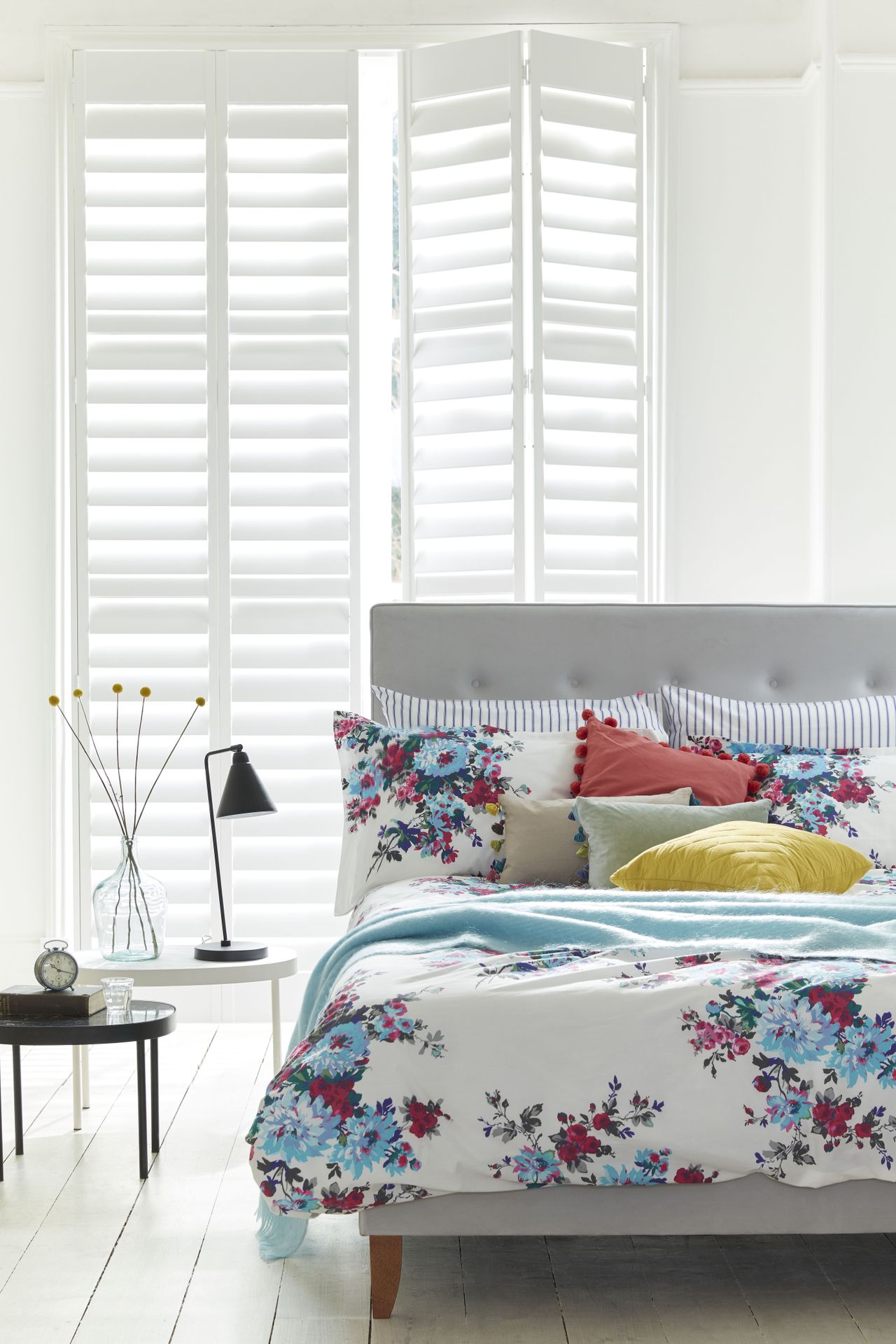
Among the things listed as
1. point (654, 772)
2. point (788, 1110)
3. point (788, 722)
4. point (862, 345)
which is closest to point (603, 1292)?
point (788, 1110)

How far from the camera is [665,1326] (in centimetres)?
190

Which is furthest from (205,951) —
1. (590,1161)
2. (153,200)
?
(153,200)

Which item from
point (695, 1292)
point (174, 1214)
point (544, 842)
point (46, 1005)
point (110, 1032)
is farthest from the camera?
point (544, 842)

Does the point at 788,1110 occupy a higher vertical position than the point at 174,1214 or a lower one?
higher

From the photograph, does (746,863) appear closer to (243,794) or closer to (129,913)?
(243,794)

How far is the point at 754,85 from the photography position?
3.86 metres

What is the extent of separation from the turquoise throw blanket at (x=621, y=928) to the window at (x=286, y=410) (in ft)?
4.97

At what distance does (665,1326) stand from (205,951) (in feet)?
4.57

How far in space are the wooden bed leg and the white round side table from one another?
3.15ft

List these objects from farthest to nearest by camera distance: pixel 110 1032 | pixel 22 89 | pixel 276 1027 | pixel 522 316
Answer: pixel 22 89 → pixel 522 316 → pixel 276 1027 → pixel 110 1032

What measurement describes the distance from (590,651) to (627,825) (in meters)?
0.84

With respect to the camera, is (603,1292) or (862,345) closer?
(603,1292)

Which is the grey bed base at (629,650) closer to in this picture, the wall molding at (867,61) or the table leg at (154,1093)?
the table leg at (154,1093)

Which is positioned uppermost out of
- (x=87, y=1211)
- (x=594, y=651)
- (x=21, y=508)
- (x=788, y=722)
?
(x=21, y=508)
